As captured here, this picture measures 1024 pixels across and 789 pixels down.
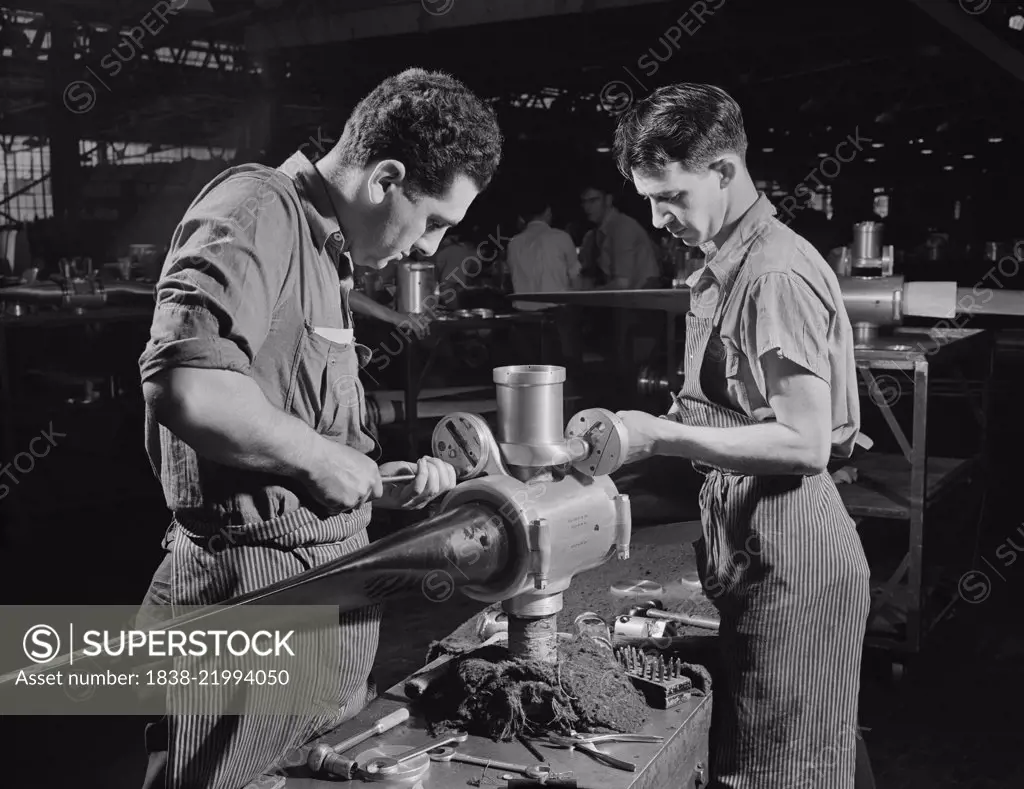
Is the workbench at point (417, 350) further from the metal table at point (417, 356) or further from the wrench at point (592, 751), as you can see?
the wrench at point (592, 751)

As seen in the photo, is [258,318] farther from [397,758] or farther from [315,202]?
[397,758]

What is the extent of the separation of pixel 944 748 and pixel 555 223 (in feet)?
34.9

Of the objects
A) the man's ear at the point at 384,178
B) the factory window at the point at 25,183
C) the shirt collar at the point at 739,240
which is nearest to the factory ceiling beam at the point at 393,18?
the shirt collar at the point at 739,240

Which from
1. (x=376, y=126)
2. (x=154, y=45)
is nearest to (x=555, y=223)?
(x=154, y=45)

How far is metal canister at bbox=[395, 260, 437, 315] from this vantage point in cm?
546

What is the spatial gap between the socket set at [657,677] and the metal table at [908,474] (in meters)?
2.11

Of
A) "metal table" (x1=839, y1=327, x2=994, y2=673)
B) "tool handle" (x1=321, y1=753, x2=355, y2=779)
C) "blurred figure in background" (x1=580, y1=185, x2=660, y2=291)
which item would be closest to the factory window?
"blurred figure in background" (x1=580, y1=185, x2=660, y2=291)

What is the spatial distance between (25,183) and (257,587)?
59.1ft

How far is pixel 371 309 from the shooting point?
4695 millimetres

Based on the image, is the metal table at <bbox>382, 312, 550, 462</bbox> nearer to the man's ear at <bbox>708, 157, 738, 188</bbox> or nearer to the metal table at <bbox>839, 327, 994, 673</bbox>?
the metal table at <bbox>839, 327, 994, 673</bbox>

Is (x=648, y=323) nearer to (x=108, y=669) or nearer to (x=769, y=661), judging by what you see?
(x=769, y=661)

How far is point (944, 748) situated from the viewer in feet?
9.83

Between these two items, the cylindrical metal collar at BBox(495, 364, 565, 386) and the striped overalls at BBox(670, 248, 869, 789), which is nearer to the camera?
the cylindrical metal collar at BBox(495, 364, 565, 386)

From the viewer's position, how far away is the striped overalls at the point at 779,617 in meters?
1.54
